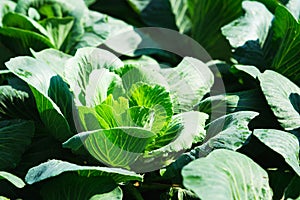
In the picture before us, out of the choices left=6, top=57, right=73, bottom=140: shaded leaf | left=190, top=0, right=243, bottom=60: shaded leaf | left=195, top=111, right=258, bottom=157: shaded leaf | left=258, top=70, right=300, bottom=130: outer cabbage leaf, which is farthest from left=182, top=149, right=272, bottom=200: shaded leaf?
left=190, top=0, right=243, bottom=60: shaded leaf

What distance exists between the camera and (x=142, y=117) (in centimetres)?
162

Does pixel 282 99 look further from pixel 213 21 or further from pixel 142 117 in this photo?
pixel 213 21

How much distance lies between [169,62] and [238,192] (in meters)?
1.33

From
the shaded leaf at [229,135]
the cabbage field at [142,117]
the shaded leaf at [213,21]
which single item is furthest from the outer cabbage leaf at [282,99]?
the shaded leaf at [213,21]

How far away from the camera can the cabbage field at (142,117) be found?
1529 millimetres

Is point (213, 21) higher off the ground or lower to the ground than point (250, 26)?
lower

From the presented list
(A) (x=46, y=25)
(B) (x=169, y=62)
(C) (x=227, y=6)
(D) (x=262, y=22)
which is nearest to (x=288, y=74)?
(D) (x=262, y=22)

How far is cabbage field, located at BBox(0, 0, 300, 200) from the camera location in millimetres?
1529

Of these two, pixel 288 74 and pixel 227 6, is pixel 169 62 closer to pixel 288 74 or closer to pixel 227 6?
pixel 227 6

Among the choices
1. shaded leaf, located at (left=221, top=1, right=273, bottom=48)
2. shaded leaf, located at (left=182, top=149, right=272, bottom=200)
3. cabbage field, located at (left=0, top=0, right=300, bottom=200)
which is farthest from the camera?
shaded leaf, located at (left=221, top=1, right=273, bottom=48)

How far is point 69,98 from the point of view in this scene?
176 centimetres

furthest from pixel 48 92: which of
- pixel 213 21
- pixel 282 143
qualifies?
pixel 213 21

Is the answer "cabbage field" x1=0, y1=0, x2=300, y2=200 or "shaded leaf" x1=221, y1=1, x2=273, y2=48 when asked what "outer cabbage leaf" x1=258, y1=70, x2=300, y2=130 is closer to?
"cabbage field" x1=0, y1=0, x2=300, y2=200

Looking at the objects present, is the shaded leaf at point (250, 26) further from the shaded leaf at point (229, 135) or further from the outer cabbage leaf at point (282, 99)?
the shaded leaf at point (229, 135)
